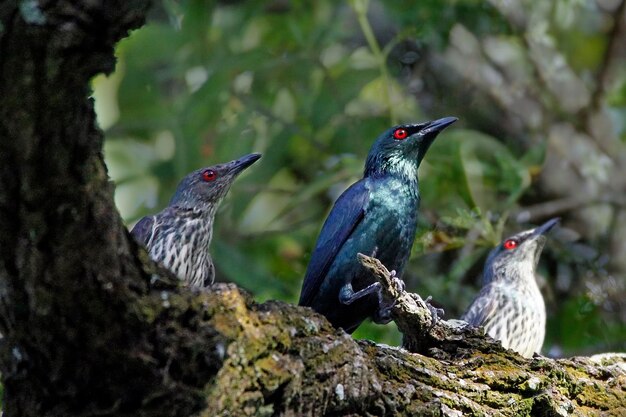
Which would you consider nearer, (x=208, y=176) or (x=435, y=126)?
(x=435, y=126)

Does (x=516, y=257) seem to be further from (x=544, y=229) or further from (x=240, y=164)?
(x=240, y=164)

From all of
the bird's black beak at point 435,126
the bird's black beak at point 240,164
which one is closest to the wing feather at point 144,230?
the bird's black beak at point 240,164

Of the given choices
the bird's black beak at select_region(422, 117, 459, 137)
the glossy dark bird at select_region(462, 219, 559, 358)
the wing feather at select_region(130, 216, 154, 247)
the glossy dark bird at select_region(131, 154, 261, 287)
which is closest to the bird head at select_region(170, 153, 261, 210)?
the glossy dark bird at select_region(131, 154, 261, 287)

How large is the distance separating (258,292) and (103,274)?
428cm

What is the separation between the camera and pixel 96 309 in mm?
3178

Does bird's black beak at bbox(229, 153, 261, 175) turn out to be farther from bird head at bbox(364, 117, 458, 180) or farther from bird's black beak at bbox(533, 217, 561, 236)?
bird's black beak at bbox(533, 217, 561, 236)

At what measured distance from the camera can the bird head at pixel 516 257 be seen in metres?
7.81

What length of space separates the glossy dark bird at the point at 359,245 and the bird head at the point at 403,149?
91 mm

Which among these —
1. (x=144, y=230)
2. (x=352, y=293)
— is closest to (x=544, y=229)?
(x=352, y=293)

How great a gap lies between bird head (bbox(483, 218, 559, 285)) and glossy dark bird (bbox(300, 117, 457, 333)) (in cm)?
203

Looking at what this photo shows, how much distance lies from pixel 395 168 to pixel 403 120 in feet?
9.32

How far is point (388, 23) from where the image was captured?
33.1ft

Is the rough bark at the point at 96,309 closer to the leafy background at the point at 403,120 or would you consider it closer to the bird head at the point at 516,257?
the leafy background at the point at 403,120

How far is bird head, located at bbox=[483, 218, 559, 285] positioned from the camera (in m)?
7.81
